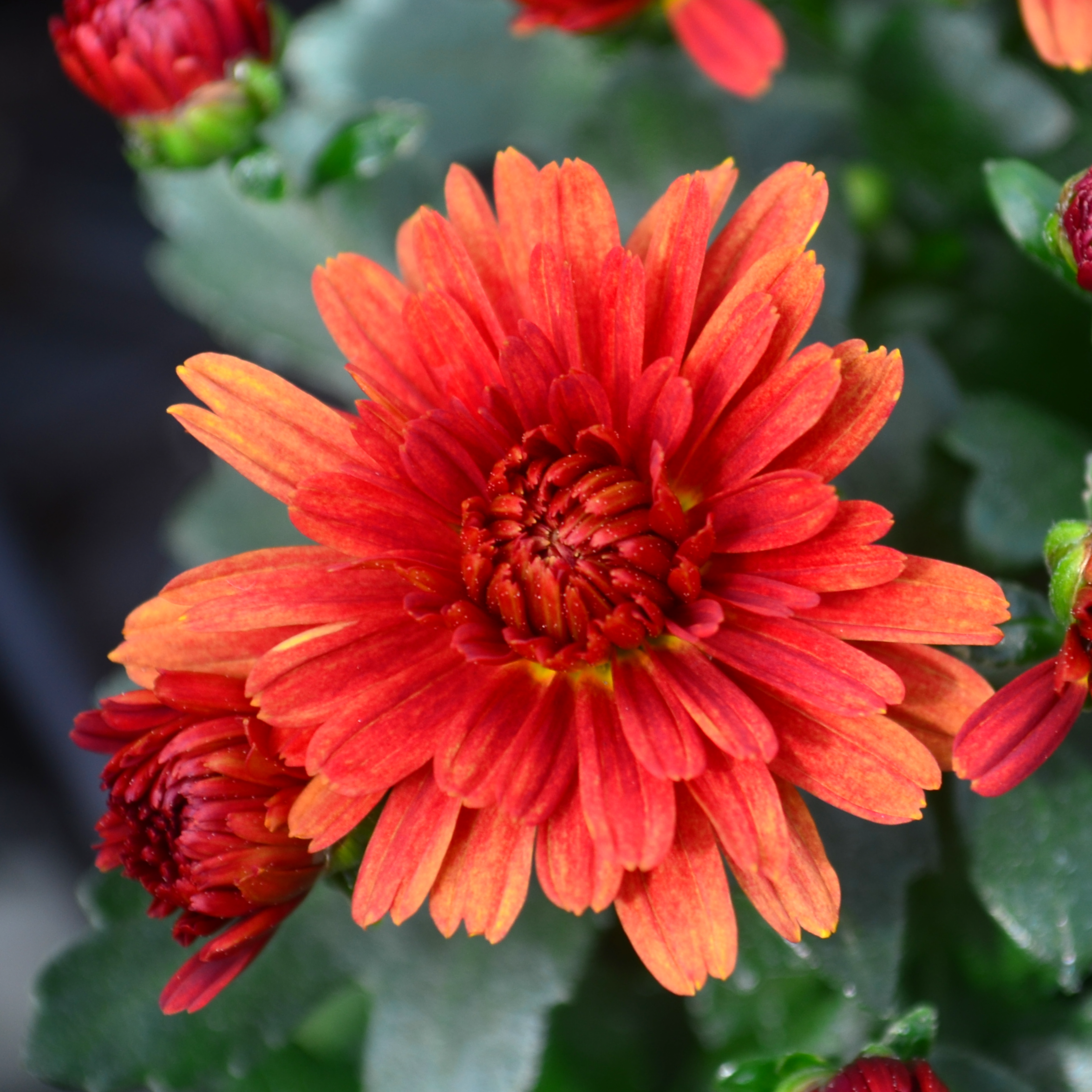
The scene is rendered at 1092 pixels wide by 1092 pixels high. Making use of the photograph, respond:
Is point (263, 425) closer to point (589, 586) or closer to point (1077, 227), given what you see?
point (589, 586)

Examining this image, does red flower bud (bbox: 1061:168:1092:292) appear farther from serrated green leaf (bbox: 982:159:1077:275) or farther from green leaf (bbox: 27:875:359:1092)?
green leaf (bbox: 27:875:359:1092)

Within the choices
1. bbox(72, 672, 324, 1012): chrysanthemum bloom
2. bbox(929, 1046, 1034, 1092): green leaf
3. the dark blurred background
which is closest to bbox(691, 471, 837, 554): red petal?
bbox(72, 672, 324, 1012): chrysanthemum bloom

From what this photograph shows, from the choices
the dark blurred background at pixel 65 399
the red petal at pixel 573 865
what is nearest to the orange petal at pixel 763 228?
the red petal at pixel 573 865

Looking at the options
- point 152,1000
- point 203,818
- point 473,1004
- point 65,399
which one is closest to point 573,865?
point 203,818

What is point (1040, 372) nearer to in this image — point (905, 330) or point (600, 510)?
point (905, 330)

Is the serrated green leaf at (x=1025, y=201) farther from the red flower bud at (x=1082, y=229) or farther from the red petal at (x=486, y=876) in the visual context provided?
the red petal at (x=486, y=876)
